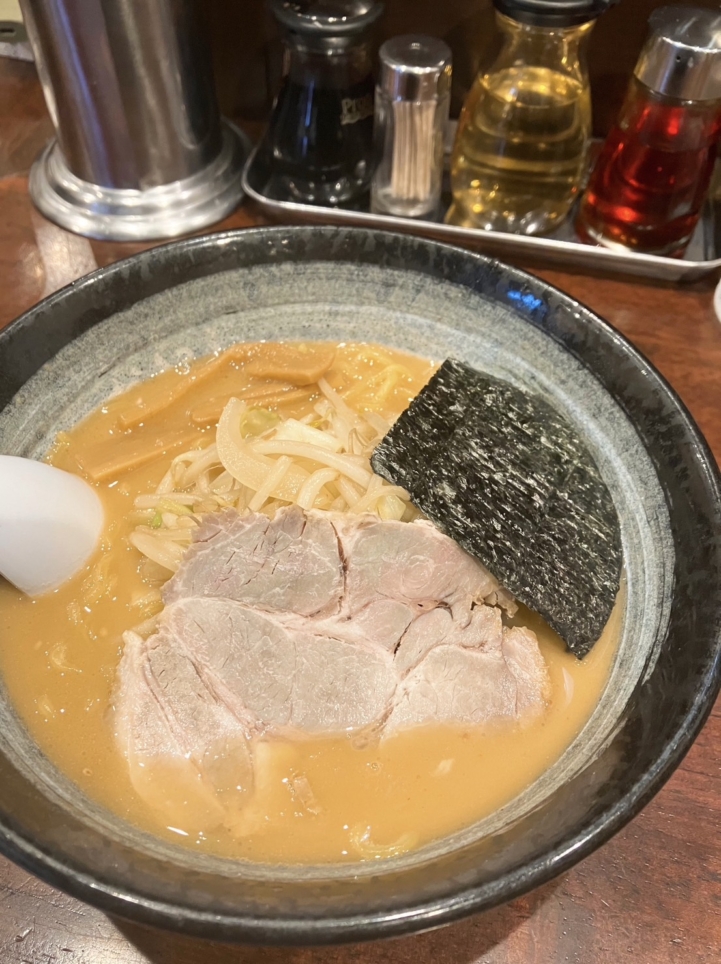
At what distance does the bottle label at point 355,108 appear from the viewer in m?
2.04

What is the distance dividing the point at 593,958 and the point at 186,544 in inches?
42.4

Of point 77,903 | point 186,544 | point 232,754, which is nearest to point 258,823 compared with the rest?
point 232,754

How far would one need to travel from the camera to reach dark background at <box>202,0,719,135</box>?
2.11 m

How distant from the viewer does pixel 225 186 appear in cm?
230

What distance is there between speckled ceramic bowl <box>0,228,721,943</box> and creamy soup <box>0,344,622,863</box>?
48 mm

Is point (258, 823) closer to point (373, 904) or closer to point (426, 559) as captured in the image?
point (373, 904)

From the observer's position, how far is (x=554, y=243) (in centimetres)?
204

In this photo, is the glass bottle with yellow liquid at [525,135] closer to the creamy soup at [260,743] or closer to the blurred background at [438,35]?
the blurred background at [438,35]

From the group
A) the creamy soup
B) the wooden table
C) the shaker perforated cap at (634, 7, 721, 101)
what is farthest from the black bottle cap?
the wooden table

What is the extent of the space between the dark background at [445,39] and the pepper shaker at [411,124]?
0.32 m

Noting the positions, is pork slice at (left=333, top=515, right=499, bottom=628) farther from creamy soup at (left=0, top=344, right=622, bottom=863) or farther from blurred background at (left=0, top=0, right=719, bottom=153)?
blurred background at (left=0, top=0, right=719, bottom=153)

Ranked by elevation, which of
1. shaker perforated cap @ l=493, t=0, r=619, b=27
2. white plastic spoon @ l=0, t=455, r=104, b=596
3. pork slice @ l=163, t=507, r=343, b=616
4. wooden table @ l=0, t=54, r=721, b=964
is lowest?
wooden table @ l=0, t=54, r=721, b=964

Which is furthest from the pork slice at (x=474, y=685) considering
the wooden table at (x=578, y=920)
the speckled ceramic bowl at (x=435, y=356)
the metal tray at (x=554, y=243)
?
the metal tray at (x=554, y=243)

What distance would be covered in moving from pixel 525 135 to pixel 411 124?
33 centimetres
